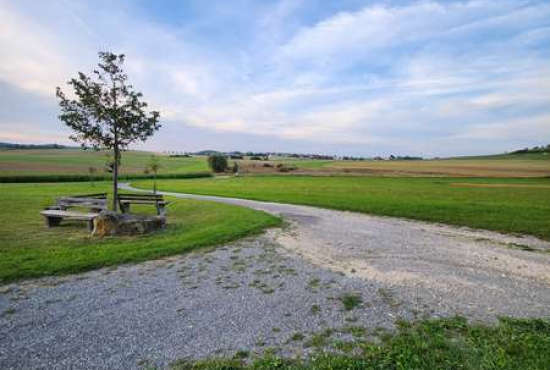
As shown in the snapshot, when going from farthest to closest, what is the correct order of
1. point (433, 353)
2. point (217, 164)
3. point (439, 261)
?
point (217, 164)
point (439, 261)
point (433, 353)

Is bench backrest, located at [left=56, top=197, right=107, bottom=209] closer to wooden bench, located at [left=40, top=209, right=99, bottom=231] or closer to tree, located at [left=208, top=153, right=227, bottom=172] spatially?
wooden bench, located at [left=40, top=209, right=99, bottom=231]

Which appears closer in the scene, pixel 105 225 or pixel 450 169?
pixel 105 225

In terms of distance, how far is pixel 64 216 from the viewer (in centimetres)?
944

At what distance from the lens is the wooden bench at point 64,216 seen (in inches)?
365

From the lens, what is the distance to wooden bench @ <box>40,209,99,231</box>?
9.27 metres

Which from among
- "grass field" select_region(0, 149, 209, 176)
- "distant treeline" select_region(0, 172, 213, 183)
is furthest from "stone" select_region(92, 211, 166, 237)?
"distant treeline" select_region(0, 172, 213, 183)

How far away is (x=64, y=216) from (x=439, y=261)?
1183 cm

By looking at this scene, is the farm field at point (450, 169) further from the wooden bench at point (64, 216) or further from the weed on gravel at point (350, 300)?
the weed on gravel at point (350, 300)

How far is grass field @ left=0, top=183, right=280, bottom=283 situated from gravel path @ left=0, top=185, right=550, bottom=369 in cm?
57

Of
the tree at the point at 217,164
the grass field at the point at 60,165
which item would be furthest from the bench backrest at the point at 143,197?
the tree at the point at 217,164

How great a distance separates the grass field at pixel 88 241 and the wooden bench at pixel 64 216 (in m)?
0.29

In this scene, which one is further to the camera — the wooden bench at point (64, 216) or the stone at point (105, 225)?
the wooden bench at point (64, 216)

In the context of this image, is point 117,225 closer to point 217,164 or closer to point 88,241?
point 88,241

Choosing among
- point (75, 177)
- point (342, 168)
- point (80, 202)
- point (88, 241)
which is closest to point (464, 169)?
point (342, 168)
